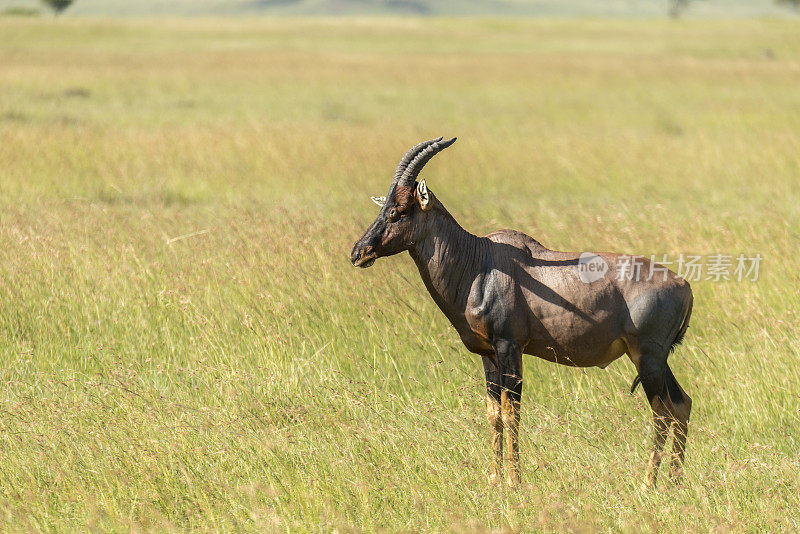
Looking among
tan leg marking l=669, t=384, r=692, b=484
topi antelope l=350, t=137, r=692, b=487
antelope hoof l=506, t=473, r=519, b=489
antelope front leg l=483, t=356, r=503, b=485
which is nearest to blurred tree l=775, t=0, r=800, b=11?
tan leg marking l=669, t=384, r=692, b=484

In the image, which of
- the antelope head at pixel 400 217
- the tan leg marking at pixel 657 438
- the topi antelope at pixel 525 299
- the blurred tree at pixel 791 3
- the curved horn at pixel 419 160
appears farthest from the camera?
the blurred tree at pixel 791 3

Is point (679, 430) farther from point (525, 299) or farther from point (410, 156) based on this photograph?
point (410, 156)

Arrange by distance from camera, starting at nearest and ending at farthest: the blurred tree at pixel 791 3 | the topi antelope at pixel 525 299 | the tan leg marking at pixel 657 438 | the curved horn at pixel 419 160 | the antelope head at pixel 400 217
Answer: the curved horn at pixel 419 160 < the antelope head at pixel 400 217 < the topi antelope at pixel 525 299 < the tan leg marking at pixel 657 438 < the blurred tree at pixel 791 3

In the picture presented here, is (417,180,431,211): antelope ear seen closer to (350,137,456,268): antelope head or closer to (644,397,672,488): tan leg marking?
(350,137,456,268): antelope head

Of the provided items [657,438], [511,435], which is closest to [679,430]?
[657,438]

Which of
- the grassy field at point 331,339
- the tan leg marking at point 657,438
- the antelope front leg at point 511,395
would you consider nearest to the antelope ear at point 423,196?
the antelope front leg at point 511,395

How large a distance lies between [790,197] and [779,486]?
362 inches

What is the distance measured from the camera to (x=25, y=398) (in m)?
6.08

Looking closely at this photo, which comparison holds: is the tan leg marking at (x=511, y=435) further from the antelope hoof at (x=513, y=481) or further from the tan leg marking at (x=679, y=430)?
the tan leg marking at (x=679, y=430)

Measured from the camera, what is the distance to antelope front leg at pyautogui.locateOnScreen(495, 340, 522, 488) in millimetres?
4691

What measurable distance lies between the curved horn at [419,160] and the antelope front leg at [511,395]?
1.01 m

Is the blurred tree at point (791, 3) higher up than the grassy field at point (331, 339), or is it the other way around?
the grassy field at point (331, 339)

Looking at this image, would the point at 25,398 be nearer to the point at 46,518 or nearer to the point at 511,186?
the point at 46,518

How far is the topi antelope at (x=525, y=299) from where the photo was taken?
4680 mm
